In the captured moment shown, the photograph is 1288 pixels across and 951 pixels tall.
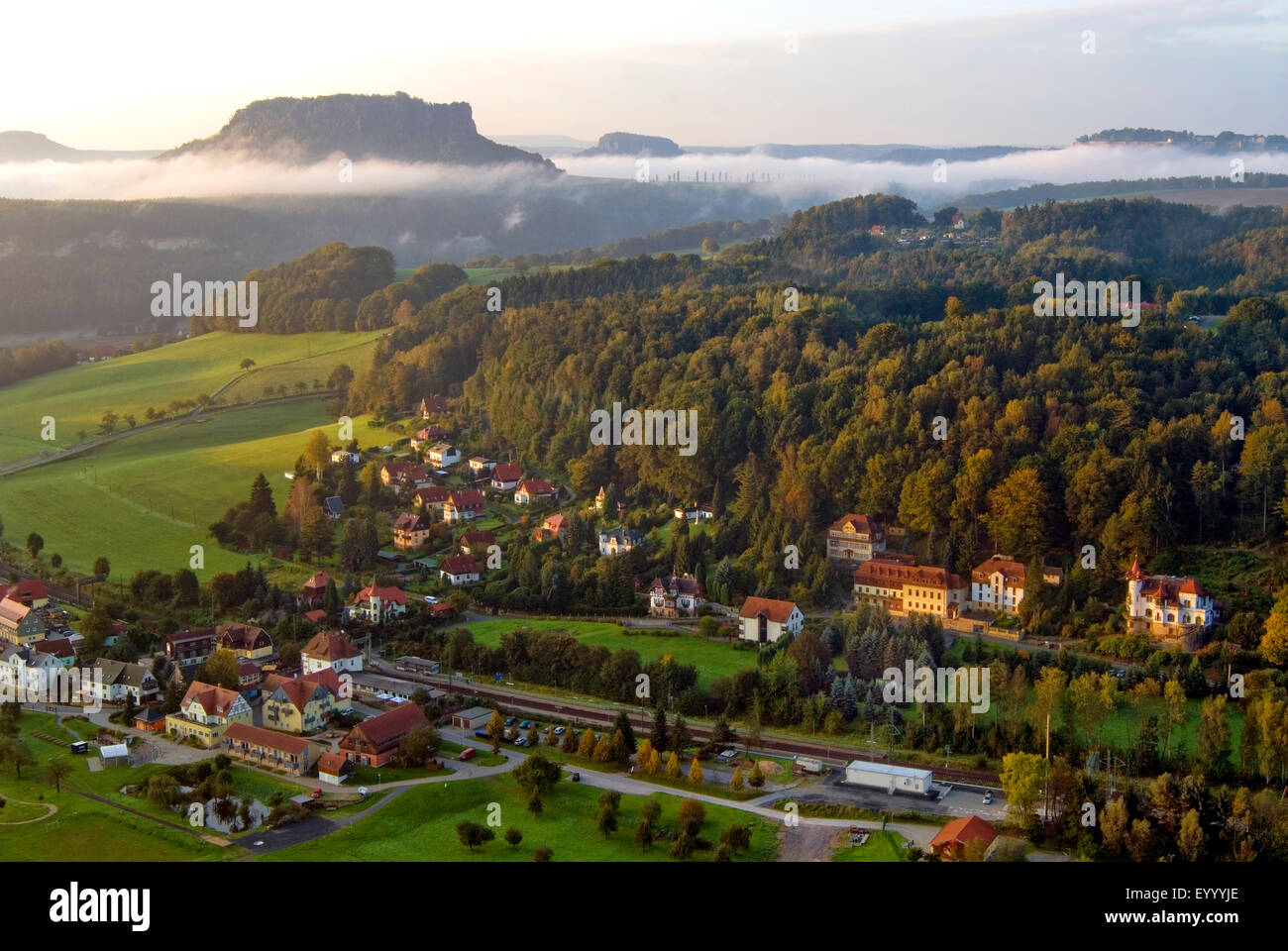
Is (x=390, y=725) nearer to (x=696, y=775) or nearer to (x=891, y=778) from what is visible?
(x=696, y=775)

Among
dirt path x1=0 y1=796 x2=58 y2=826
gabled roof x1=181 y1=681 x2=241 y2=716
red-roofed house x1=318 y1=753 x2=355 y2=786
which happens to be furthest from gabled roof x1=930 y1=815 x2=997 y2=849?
dirt path x1=0 y1=796 x2=58 y2=826

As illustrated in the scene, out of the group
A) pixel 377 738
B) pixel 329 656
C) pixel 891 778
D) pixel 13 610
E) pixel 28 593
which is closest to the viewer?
pixel 891 778

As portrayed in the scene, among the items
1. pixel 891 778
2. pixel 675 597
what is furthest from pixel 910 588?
pixel 891 778

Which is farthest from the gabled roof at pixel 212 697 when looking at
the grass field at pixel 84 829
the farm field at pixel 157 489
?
the farm field at pixel 157 489

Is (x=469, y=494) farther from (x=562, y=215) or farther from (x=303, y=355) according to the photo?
(x=562, y=215)

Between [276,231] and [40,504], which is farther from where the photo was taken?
[276,231]

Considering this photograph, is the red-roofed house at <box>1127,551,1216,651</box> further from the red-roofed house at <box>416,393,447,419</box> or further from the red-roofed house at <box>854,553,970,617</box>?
the red-roofed house at <box>416,393,447,419</box>

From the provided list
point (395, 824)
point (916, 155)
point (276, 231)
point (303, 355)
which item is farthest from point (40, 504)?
point (916, 155)
